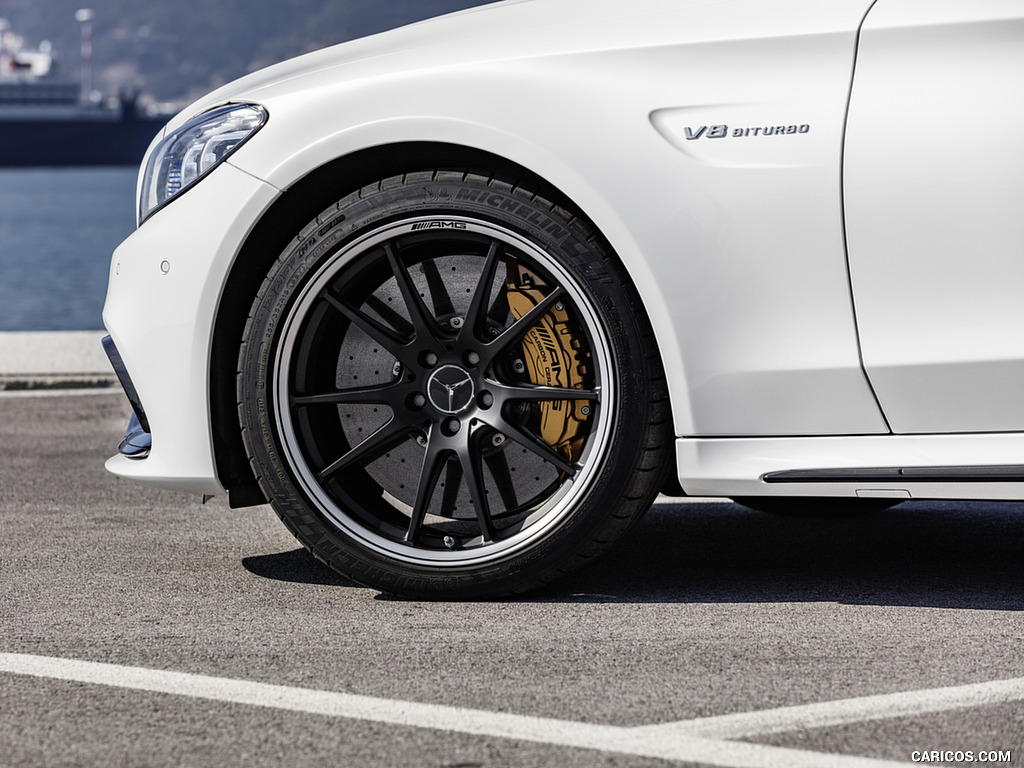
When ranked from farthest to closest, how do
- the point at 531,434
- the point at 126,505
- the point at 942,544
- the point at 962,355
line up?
1. the point at 126,505
2. the point at 942,544
3. the point at 531,434
4. the point at 962,355

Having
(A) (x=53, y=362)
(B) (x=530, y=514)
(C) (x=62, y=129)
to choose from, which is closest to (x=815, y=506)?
(B) (x=530, y=514)

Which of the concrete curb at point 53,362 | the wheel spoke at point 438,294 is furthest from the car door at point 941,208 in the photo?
the concrete curb at point 53,362

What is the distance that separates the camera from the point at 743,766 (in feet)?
6.84

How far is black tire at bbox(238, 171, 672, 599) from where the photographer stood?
Answer: 2961mm

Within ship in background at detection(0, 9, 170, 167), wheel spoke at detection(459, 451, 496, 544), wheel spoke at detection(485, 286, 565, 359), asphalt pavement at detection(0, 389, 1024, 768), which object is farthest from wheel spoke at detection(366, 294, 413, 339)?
ship in background at detection(0, 9, 170, 167)

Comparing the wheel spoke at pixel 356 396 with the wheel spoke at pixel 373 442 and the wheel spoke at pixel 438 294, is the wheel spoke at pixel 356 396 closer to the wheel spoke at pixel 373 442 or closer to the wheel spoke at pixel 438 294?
the wheel spoke at pixel 373 442

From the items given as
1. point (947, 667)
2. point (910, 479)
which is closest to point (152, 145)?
point (910, 479)

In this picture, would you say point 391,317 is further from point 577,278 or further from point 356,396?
point 577,278

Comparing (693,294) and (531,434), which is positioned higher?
(693,294)

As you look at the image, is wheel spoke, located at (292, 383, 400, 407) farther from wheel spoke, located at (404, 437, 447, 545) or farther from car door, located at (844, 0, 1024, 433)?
car door, located at (844, 0, 1024, 433)

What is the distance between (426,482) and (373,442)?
160mm

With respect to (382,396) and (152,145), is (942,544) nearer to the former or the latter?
(382,396)

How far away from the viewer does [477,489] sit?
301 centimetres

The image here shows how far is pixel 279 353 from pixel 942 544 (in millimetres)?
1962
